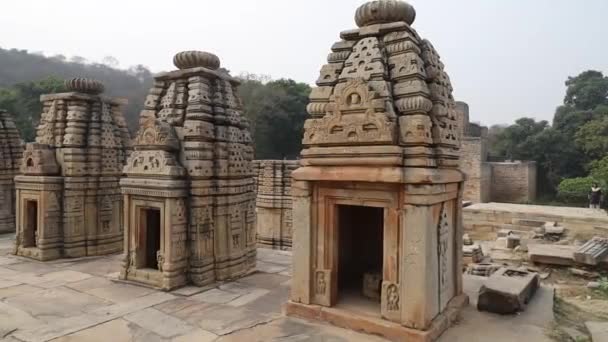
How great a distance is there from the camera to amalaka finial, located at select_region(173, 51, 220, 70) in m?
7.73

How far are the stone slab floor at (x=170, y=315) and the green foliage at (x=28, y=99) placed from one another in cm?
2865

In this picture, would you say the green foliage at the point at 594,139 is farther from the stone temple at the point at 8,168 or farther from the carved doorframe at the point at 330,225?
the stone temple at the point at 8,168

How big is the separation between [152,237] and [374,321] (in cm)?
519

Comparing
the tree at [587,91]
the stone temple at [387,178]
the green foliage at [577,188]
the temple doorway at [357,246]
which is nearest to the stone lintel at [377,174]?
the stone temple at [387,178]

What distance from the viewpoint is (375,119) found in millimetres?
4988

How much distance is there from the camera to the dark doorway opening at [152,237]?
7919mm

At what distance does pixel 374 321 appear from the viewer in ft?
16.2

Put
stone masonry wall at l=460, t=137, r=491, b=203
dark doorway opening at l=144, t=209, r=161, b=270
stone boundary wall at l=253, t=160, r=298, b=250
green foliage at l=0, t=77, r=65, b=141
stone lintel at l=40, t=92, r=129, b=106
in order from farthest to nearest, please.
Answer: green foliage at l=0, t=77, r=65, b=141, stone masonry wall at l=460, t=137, r=491, b=203, stone boundary wall at l=253, t=160, r=298, b=250, stone lintel at l=40, t=92, r=129, b=106, dark doorway opening at l=144, t=209, r=161, b=270

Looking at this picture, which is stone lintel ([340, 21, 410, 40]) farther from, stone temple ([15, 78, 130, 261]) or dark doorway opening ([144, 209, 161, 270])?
stone temple ([15, 78, 130, 261])

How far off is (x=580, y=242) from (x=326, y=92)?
42.9 ft

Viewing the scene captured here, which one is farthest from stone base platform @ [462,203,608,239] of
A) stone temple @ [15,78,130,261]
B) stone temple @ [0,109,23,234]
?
stone temple @ [0,109,23,234]

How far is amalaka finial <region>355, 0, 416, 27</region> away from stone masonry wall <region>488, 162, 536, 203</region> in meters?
26.4

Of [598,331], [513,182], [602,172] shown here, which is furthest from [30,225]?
[513,182]

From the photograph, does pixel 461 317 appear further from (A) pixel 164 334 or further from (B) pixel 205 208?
(B) pixel 205 208
